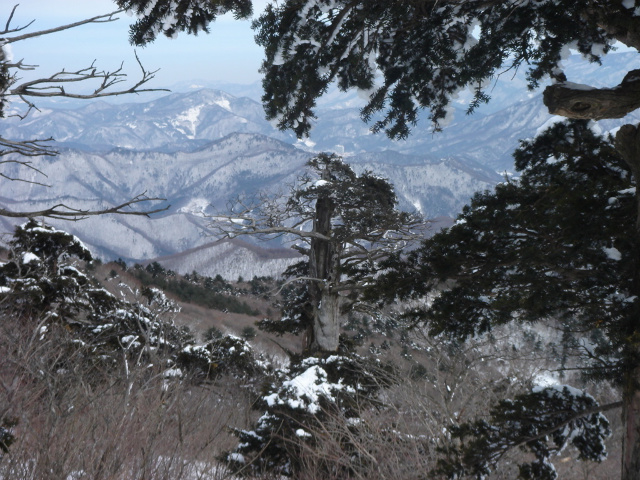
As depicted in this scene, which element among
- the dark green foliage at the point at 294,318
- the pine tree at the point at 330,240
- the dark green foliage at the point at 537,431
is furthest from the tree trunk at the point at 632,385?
the dark green foliage at the point at 294,318

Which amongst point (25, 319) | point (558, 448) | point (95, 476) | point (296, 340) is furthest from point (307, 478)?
point (296, 340)

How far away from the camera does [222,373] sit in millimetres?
23312

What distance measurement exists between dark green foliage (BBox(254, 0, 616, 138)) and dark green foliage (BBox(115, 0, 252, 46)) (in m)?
0.41

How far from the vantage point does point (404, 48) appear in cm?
579

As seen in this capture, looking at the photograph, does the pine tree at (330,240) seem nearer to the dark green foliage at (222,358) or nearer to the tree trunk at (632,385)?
the dark green foliage at (222,358)

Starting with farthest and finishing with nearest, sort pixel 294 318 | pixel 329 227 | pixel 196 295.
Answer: pixel 196 295 → pixel 294 318 → pixel 329 227

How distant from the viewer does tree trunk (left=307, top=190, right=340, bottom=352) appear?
1731cm

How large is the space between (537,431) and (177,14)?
4769 millimetres

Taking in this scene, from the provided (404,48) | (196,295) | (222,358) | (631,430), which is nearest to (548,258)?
(631,430)

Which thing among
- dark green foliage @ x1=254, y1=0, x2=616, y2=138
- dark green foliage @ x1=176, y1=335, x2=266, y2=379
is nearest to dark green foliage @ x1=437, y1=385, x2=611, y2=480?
dark green foliage @ x1=254, y1=0, x2=616, y2=138

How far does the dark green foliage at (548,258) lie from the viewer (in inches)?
165

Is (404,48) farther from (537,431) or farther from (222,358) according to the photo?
(222,358)

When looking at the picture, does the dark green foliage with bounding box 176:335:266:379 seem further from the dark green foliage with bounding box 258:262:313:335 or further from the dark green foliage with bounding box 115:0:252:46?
the dark green foliage with bounding box 115:0:252:46

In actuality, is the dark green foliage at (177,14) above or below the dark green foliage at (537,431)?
above
